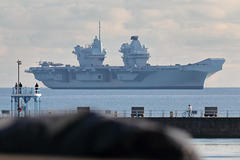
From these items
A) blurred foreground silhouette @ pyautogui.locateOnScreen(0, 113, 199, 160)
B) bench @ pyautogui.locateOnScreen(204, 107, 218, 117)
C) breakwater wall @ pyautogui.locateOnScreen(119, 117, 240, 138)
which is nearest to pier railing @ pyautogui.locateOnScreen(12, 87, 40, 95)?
breakwater wall @ pyautogui.locateOnScreen(119, 117, 240, 138)

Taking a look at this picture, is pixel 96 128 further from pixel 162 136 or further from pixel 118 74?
pixel 118 74

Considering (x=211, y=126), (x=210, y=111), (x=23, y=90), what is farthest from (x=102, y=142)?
(x=210, y=111)

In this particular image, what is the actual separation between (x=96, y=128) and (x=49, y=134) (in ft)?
0.49

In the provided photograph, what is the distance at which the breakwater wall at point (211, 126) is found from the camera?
37.4 m

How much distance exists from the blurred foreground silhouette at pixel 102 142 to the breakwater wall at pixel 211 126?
35.7 metres

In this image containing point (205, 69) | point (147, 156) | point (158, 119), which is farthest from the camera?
point (205, 69)

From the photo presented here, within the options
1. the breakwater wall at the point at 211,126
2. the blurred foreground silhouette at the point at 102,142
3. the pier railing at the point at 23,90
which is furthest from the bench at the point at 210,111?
the blurred foreground silhouette at the point at 102,142

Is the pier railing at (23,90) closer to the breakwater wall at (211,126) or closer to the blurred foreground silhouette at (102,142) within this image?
the breakwater wall at (211,126)

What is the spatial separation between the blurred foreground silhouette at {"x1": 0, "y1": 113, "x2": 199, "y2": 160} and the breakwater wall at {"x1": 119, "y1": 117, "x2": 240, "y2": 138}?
1405 inches

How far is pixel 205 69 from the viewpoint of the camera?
18788 cm

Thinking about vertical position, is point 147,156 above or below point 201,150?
above

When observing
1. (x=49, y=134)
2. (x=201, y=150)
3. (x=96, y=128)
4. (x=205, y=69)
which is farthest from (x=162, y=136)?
(x=205, y=69)

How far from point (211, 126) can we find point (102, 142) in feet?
119

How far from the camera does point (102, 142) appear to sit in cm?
195
